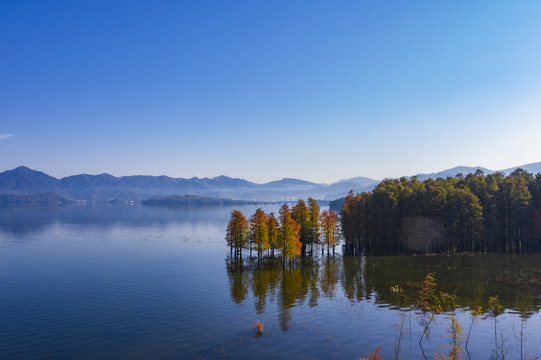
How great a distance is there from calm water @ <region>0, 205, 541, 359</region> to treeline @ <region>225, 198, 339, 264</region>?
5.17m

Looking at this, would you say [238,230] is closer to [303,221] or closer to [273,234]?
[273,234]

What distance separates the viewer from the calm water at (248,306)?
30719 millimetres

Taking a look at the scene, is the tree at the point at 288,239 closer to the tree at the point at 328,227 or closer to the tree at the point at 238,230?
the tree at the point at 238,230

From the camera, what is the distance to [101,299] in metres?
48.9

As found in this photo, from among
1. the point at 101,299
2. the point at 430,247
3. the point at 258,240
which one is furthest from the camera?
the point at 430,247

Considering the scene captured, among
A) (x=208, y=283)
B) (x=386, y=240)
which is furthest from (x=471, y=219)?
(x=208, y=283)

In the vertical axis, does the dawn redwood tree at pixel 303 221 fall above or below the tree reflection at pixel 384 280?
above

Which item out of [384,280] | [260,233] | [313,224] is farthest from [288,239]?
[384,280]

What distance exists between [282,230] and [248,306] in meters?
31.6

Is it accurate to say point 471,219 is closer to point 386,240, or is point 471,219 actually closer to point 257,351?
point 386,240

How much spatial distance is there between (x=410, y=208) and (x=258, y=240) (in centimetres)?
4486

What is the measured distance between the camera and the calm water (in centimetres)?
3072

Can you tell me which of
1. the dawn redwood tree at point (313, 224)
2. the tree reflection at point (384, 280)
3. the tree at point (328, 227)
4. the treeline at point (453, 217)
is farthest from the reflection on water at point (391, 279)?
the treeline at point (453, 217)

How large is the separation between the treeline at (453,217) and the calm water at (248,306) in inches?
340
